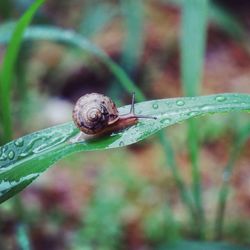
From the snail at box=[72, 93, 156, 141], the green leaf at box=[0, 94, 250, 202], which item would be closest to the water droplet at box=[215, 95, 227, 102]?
the green leaf at box=[0, 94, 250, 202]

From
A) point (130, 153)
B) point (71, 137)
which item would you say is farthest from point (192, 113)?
point (130, 153)

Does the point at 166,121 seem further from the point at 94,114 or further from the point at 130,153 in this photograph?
the point at 130,153

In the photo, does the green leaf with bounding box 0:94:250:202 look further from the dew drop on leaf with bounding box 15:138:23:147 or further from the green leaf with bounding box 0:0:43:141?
the green leaf with bounding box 0:0:43:141

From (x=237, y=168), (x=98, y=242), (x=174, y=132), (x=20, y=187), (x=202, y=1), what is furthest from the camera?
(x=174, y=132)

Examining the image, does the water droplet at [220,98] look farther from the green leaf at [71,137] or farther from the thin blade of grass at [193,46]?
the thin blade of grass at [193,46]

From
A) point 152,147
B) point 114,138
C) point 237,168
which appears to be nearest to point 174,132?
point 152,147

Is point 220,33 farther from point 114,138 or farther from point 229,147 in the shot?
point 114,138
